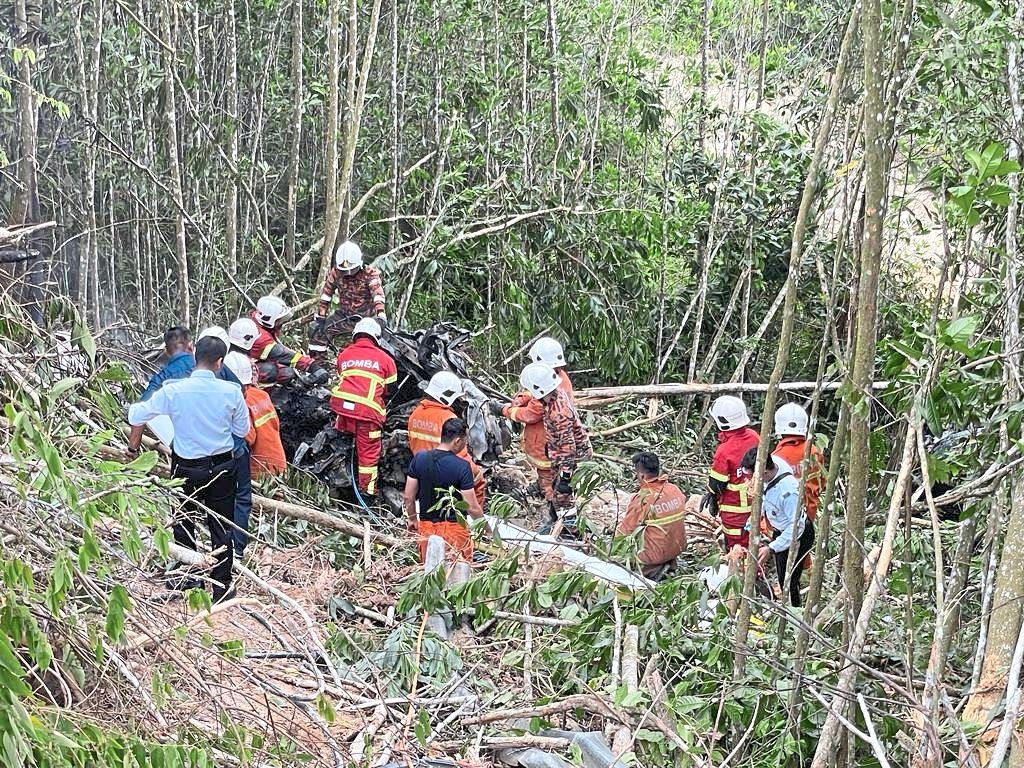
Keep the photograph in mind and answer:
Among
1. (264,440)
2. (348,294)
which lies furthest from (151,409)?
(348,294)

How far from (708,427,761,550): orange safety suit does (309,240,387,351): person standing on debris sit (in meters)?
3.25

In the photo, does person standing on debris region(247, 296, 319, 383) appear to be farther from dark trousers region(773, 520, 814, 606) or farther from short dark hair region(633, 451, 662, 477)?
dark trousers region(773, 520, 814, 606)

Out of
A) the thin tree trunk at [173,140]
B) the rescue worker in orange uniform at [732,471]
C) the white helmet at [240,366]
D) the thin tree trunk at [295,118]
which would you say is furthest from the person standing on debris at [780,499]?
the thin tree trunk at [295,118]

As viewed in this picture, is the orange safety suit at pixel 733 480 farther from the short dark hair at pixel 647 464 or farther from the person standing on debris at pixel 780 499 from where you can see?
the short dark hair at pixel 647 464

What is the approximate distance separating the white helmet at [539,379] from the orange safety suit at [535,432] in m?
0.09

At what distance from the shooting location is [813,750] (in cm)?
485

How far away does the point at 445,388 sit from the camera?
7.56 m

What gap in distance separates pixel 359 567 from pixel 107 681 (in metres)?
3.39

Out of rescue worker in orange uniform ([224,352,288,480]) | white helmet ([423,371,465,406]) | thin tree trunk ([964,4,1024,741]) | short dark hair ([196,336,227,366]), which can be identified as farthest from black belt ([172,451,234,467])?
thin tree trunk ([964,4,1024,741])

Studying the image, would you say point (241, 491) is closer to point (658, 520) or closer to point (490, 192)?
point (658, 520)

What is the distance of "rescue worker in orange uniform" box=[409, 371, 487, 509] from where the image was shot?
7555 mm

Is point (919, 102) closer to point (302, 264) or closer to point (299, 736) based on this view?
point (299, 736)

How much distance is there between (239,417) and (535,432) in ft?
8.83

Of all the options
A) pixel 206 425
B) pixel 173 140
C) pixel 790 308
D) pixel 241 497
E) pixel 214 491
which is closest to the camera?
pixel 790 308
